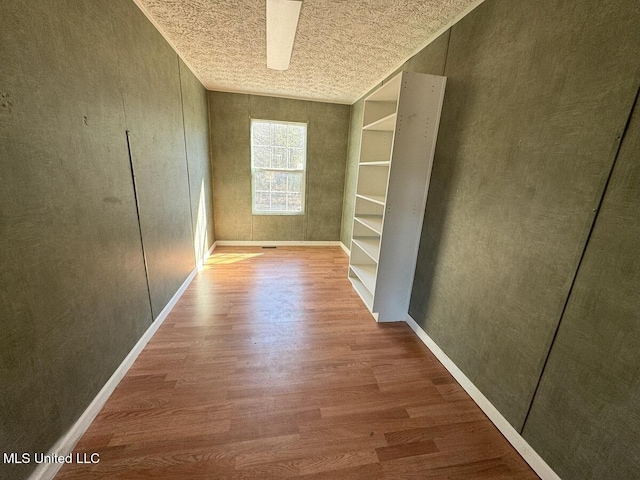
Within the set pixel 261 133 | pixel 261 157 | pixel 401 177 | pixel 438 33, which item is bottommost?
pixel 401 177

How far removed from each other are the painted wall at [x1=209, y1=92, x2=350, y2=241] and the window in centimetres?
9

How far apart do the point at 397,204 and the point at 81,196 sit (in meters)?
2.05

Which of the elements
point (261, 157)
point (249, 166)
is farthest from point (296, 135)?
point (249, 166)

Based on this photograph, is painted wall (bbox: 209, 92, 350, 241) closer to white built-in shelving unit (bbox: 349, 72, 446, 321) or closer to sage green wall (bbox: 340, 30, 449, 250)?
sage green wall (bbox: 340, 30, 449, 250)

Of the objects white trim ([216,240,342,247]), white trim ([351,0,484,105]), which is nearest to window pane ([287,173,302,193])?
white trim ([216,240,342,247])

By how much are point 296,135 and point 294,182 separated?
774 mm

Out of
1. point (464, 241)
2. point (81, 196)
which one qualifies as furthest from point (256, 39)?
point (464, 241)

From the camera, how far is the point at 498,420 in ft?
4.56

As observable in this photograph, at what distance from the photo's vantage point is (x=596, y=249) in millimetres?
983

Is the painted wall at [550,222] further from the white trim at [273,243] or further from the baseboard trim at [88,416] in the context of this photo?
the white trim at [273,243]

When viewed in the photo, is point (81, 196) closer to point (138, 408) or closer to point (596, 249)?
point (138, 408)

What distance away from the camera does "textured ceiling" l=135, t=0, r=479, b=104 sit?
1690 millimetres

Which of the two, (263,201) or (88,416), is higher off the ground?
(263,201)

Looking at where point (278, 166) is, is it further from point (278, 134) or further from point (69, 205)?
point (69, 205)
